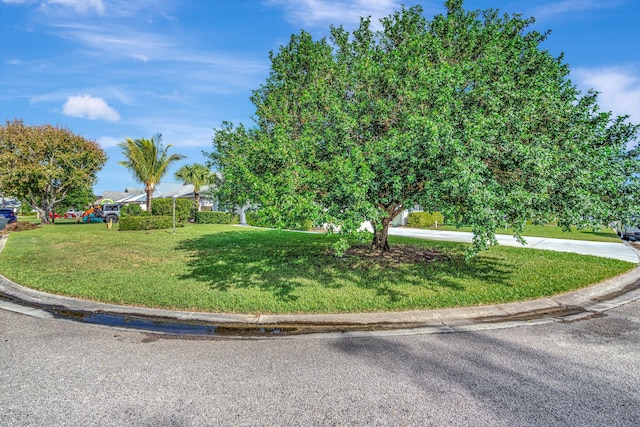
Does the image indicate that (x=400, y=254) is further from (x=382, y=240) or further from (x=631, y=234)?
(x=631, y=234)

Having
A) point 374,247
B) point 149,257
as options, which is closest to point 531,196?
point 374,247

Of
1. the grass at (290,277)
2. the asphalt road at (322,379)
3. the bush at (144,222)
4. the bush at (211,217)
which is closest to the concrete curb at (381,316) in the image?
the grass at (290,277)

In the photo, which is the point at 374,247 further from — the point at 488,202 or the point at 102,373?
the point at 102,373

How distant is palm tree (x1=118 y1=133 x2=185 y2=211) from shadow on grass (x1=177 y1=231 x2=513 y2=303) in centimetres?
2006

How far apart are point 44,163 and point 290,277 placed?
95.3 feet

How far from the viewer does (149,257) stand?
1108 cm

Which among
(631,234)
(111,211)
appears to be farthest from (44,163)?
(631,234)

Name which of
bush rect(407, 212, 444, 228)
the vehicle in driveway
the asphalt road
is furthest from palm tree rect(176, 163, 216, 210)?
the asphalt road

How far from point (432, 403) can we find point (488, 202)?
363cm

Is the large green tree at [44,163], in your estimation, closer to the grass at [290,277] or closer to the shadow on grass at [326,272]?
the grass at [290,277]

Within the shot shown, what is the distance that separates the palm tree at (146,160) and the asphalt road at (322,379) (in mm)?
26389

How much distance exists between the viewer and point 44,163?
2717cm

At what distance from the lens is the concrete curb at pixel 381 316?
17.6 ft

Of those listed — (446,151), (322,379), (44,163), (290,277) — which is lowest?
Answer: (322,379)
